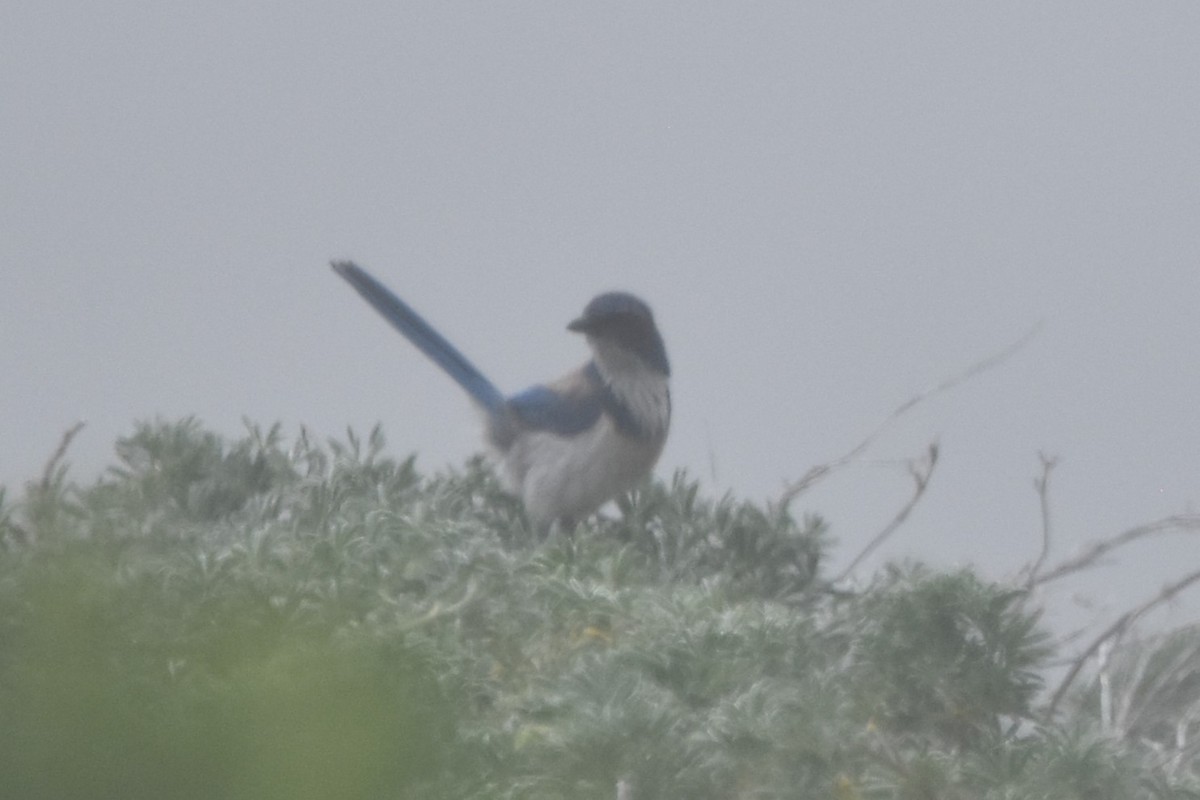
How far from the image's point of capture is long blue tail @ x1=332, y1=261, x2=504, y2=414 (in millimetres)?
4227

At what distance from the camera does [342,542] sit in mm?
1156

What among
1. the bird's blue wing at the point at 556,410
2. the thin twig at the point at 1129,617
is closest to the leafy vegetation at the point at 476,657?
the thin twig at the point at 1129,617

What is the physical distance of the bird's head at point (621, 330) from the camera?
13.4 feet

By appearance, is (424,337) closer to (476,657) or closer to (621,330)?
(621,330)

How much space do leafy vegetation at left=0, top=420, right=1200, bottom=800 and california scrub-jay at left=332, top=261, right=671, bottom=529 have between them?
1.74 m

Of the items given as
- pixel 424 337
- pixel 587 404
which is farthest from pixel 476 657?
pixel 424 337

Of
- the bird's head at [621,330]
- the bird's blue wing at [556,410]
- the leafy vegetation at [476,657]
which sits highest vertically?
the bird's head at [621,330]

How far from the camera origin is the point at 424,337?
14.3 feet

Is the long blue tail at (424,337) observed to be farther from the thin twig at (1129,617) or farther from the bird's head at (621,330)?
the thin twig at (1129,617)

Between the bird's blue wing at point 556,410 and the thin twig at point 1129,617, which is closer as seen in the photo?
the thin twig at point 1129,617

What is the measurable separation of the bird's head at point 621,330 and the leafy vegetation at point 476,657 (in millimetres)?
1981

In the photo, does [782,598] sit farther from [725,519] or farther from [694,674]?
[694,674]

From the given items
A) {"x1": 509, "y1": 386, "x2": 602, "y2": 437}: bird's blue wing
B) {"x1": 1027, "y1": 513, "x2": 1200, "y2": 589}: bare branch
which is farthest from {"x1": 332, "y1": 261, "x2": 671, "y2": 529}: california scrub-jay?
{"x1": 1027, "y1": 513, "x2": 1200, "y2": 589}: bare branch

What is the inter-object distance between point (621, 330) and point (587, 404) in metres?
0.23
